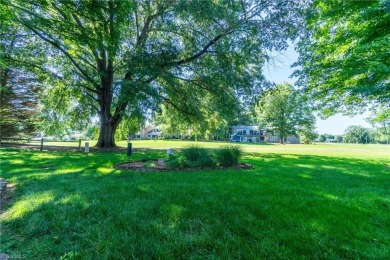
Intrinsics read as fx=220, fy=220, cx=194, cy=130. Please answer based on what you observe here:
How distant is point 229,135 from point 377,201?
62.5 meters

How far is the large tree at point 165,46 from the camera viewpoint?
20.9 feet

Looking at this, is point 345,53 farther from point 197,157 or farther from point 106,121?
point 106,121

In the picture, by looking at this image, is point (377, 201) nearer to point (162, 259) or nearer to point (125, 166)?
point (162, 259)

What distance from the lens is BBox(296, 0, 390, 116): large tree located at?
607cm

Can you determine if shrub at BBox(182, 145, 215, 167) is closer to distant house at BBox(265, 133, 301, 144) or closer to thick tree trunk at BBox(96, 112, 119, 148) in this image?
thick tree trunk at BBox(96, 112, 119, 148)

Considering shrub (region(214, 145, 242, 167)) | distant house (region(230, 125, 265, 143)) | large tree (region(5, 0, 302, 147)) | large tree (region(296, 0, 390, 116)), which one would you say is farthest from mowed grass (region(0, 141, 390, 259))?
distant house (region(230, 125, 265, 143))

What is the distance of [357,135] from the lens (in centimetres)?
7762

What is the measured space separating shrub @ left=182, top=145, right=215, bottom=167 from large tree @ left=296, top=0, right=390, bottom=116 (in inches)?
184

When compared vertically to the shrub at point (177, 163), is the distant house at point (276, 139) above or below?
above

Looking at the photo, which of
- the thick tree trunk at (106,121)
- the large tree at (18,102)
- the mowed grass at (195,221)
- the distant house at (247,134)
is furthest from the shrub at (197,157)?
the distant house at (247,134)

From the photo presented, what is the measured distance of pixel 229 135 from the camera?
65.9 meters

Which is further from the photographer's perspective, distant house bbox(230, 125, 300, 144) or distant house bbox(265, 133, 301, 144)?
distant house bbox(230, 125, 300, 144)

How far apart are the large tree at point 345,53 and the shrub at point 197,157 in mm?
4680

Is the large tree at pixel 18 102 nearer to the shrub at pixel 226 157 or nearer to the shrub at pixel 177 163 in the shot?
the shrub at pixel 177 163
